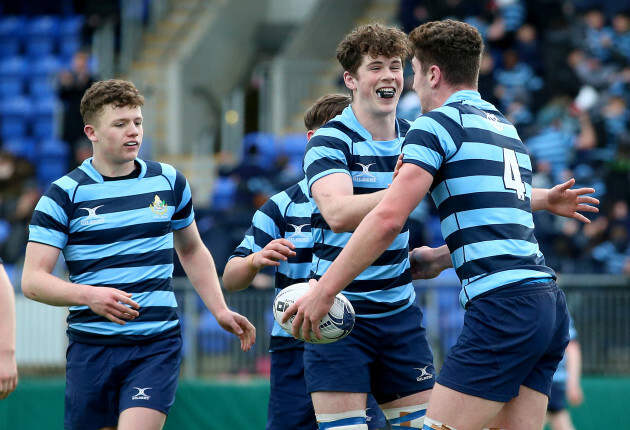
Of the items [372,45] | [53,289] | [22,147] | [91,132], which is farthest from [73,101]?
[372,45]

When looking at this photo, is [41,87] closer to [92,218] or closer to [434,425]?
[92,218]

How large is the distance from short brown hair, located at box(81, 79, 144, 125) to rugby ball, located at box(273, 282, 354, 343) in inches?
63.5

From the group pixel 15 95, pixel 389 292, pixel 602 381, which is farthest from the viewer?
pixel 15 95

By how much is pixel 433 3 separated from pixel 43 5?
29.6 ft

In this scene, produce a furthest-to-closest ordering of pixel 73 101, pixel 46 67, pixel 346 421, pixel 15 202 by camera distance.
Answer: pixel 46 67 < pixel 73 101 < pixel 15 202 < pixel 346 421

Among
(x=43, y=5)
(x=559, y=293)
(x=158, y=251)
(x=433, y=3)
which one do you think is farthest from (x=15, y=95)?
(x=559, y=293)

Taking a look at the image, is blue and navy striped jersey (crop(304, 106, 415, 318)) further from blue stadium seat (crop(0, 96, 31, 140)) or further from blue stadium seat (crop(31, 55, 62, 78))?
blue stadium seat (crop(31, 55, 62, 78))

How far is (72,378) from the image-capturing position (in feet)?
18.3

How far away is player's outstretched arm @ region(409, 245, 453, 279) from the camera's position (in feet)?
17.2

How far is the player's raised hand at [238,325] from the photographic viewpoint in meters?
5.80

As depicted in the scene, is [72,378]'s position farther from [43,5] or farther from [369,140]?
[43,5]

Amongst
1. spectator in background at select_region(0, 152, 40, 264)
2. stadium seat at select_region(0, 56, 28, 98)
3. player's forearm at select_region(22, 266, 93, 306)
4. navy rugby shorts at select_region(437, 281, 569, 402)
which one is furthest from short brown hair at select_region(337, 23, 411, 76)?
stadium seat at select_region(0, 56, 28, 98)

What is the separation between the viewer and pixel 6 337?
198 inches

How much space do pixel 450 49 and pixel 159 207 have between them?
79.3 inches
